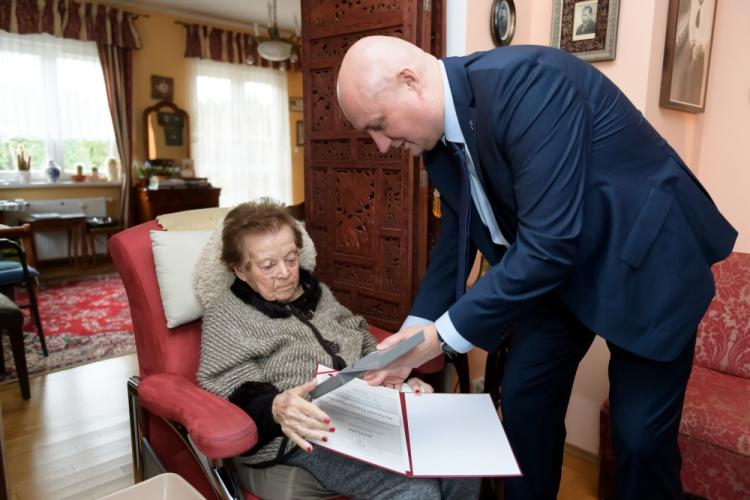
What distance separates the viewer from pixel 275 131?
7383 millimetres

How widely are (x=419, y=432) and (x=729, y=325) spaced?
1402 mm

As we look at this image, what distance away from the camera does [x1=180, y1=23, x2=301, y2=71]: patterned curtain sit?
21.0 feet

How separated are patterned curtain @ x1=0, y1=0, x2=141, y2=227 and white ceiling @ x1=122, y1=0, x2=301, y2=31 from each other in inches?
13.4

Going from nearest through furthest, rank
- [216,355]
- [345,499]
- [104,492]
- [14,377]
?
1. [345,499]
2. [216,355]
3. [104,492]
4. [14,377]

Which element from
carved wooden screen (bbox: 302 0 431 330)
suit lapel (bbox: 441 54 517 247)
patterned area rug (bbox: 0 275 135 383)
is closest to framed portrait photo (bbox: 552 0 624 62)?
carved wooden screen (bbox: 302 0 431 330)

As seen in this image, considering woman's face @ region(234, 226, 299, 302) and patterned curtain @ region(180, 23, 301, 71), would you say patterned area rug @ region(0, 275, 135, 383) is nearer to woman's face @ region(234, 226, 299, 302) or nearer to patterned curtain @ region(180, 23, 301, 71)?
woman's face @ region(234, 226, 299, 302)

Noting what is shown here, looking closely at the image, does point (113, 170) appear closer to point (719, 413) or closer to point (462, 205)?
point (462, 205)

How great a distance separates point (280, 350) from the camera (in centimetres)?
143

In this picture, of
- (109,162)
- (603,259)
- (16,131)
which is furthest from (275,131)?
(603,259)

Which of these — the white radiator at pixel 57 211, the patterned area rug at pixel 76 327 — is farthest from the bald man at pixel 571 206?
the white radiator at pixel 57 211

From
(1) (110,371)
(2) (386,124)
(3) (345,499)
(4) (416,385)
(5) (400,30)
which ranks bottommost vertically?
(1) (110,371)

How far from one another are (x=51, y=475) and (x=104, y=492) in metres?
0.28

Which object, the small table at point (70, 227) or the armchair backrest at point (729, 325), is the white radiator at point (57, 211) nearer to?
the small table at point (70, 227)

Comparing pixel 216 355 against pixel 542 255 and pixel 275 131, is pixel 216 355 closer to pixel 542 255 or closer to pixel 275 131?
pixel 542 255
